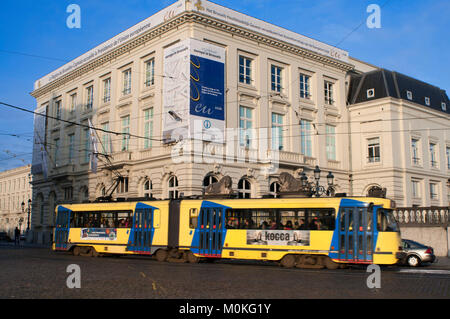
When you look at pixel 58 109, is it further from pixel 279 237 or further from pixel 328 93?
pixel 279 237

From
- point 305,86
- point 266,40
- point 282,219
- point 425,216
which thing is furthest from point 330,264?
point 305,86

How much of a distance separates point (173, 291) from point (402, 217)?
78.2 ft

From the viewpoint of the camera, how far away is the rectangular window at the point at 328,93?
42.3m

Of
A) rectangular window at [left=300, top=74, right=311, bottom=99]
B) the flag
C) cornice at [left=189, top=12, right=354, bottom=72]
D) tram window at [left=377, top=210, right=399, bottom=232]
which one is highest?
cornice at [left=189, top=12, right=354, bottom=72]

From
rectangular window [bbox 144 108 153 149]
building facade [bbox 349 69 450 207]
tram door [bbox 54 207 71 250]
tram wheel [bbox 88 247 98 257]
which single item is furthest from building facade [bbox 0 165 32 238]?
tram wheel [bbox 88 247 98 257]

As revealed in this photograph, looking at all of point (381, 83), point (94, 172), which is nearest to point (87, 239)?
point (94, 172)

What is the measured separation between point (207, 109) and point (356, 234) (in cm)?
1617

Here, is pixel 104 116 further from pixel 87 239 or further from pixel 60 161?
pixel 87 239

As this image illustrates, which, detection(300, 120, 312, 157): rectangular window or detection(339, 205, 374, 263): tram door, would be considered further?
detection(300, 120, 312, 157): rectangular window

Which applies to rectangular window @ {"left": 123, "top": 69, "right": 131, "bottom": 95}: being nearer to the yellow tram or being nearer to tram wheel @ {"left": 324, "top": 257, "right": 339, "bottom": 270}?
the yellow tram

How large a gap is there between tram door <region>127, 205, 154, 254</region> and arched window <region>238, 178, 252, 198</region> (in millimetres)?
11126

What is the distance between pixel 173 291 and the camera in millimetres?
11562

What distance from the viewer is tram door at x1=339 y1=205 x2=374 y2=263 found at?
19.0m

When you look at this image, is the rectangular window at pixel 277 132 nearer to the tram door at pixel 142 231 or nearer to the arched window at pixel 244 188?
the arched window at pixel 244 188
